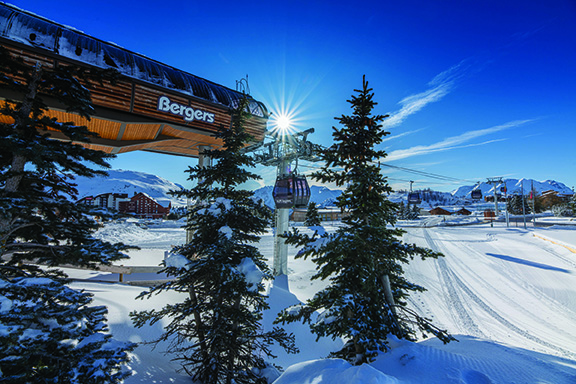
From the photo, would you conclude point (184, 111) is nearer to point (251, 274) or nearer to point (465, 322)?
point (251, 274)

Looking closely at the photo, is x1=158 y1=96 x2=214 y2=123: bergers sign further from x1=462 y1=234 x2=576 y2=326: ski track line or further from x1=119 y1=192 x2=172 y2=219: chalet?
x1=119 y1=192 x2=172 y2=219: chalet

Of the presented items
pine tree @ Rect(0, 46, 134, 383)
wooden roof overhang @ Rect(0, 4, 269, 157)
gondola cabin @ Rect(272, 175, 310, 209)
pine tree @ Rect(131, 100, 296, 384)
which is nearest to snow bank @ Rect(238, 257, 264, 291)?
pine tree @ Rect(131, 100, 296, 384)

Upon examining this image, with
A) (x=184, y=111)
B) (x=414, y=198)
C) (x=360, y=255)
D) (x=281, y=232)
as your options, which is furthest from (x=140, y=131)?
(x=414, y=198)

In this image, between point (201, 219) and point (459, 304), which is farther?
point (459, 304)

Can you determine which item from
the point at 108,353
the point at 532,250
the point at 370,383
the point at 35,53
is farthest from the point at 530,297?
the point at 35,53

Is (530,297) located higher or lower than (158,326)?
lower

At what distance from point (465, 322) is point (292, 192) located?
850 cm

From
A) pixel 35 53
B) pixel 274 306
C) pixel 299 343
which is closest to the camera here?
pixel 35 53

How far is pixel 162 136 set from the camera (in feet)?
33.0

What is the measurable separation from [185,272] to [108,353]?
6.65ft

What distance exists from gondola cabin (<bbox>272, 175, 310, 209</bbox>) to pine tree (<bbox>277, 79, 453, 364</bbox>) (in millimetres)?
6275

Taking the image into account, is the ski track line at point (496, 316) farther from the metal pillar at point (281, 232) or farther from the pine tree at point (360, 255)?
the metal pillar at point (281, 232)

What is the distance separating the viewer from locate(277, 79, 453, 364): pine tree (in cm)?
407

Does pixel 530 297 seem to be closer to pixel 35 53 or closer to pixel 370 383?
pixel 370 383
